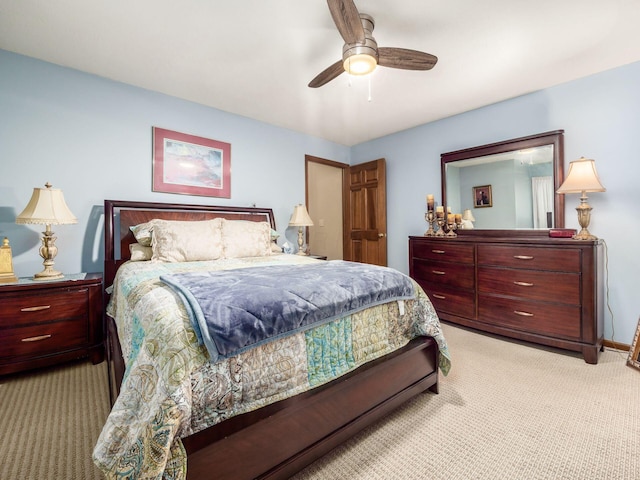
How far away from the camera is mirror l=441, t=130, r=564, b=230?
288 cm

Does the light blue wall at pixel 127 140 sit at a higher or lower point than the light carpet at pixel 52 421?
higher

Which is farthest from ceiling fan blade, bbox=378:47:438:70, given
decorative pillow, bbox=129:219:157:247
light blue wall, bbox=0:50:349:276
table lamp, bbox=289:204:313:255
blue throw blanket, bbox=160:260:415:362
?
decorative pillow, bbox=129:219:157:247

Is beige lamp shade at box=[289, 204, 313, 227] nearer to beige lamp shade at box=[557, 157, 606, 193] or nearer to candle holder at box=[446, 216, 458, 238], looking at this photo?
candle holder at box=[446, 216, 458, 238]

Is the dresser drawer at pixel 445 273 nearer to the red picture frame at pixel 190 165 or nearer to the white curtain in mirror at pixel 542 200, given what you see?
the white curtain in mirror at pixel 542 200

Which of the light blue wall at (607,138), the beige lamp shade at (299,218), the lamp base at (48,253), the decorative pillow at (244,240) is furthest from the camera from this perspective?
the beige lamp shade at (299,218)

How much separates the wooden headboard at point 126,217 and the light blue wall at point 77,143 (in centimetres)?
12

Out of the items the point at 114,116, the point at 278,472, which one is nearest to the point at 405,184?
the point at 114,116

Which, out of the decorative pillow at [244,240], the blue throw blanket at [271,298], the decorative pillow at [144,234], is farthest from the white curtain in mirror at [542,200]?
the decorative pillow at [144,234]

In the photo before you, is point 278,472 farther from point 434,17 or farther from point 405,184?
point 405,184

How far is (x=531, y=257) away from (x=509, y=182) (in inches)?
40.5

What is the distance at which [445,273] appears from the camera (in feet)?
10.3

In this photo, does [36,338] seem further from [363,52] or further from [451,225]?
[451,225]

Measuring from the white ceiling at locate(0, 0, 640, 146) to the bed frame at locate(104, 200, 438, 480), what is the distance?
213 centimetres

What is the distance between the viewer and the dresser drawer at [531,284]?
7.77ft
